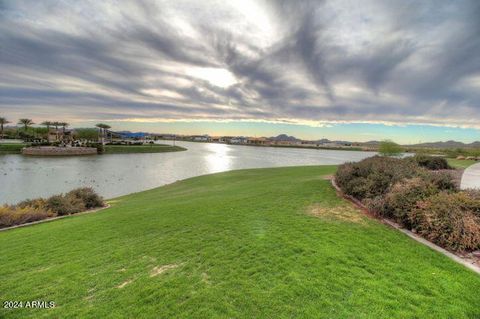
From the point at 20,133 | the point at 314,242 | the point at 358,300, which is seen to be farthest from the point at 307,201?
the point at 20,133

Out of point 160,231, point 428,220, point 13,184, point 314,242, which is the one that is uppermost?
point 428,220

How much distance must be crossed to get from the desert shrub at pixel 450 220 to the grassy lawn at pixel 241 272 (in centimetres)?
60

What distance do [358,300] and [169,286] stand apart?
2.95 metres

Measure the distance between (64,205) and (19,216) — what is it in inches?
73.7

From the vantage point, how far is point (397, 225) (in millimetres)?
6605

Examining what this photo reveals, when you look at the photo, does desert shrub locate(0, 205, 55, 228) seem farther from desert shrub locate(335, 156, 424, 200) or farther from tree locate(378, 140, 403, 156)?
tree locate(378, 140, 403, 156)

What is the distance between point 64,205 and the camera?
468 inches

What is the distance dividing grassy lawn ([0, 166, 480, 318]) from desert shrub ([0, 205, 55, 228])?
12.1ft

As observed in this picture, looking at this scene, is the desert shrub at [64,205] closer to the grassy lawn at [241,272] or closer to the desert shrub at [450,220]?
the grassy lawn at [241,272]

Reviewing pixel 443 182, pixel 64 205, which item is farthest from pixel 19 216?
pixel 443 182

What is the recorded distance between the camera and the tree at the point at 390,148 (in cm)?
2822

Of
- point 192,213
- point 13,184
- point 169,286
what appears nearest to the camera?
point 169,286

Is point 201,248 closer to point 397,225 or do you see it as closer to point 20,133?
point 397,225

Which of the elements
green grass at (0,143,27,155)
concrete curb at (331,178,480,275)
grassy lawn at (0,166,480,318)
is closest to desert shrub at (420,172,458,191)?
concrete curb at (331,178,480,275)
